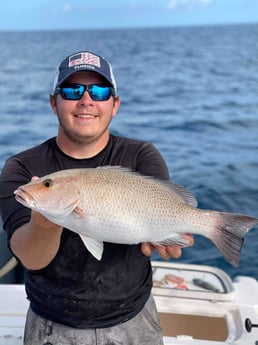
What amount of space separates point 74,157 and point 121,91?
827 inches

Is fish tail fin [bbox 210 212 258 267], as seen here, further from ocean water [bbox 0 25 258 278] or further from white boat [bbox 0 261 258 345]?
ocean water [bbox 0 25 258 278]

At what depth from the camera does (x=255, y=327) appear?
3.40 metres

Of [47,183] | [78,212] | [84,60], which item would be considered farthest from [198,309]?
[84,60]

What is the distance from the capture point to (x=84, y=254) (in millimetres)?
2527

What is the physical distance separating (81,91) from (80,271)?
2.90 feet

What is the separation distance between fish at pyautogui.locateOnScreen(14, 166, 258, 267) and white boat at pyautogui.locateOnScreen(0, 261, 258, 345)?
113cm

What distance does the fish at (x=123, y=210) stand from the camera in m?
2.25

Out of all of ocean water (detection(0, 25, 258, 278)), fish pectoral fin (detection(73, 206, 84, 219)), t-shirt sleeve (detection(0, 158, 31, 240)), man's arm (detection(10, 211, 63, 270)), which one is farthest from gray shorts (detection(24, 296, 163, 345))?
ocean water (detection(0, 25, 258, 278))

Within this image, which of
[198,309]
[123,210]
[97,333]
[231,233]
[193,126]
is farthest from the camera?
[193,126]

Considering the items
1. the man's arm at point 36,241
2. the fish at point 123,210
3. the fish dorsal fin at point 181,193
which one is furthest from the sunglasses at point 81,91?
the man's arm at point 36,241

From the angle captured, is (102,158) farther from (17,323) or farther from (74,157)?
(17,323)

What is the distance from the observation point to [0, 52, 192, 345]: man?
253cm

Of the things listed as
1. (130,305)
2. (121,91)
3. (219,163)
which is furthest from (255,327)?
(121,91)

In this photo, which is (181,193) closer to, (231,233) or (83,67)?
(231,233)
